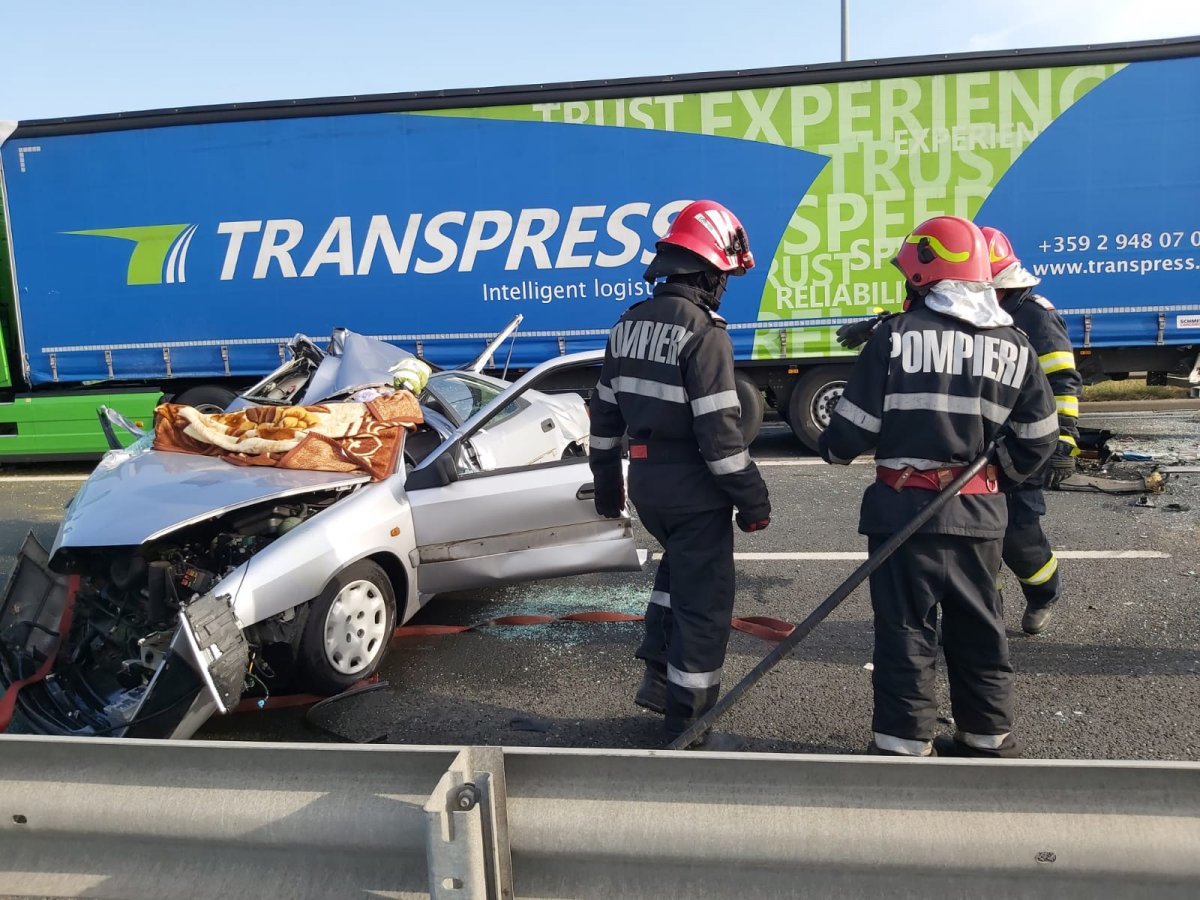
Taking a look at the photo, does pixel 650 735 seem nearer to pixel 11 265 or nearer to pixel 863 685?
pixel 863 685

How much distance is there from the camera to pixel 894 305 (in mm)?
9219

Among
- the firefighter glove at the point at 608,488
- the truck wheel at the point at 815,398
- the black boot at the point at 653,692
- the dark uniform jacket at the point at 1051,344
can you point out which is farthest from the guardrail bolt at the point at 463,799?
the truck wheel at the point at 815,398

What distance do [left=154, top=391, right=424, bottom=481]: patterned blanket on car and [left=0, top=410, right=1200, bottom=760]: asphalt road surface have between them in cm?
99

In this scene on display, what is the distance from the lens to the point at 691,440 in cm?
341

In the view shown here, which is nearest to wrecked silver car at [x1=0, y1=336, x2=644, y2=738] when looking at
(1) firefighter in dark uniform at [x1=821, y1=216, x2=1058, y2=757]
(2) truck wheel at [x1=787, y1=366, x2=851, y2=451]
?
(1) firefighter in dark uniform at [x1=821, y1=216, x2=1058, y2=757]

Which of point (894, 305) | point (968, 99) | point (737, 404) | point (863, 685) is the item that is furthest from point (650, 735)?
point (968, 99)

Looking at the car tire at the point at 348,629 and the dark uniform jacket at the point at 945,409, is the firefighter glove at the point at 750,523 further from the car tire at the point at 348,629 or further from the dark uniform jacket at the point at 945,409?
the car tire at the point at 348,629

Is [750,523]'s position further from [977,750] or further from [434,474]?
[434,474]

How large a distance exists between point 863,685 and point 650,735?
3.25 ft

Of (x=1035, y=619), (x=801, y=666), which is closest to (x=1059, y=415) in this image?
(x=1035, y=619)

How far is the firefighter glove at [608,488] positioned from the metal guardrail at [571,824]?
1.97 meters

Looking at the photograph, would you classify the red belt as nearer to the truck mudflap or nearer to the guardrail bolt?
the guardrail bolt

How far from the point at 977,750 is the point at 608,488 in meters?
1.64

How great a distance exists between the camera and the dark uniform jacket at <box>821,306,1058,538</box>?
2.99 meters
